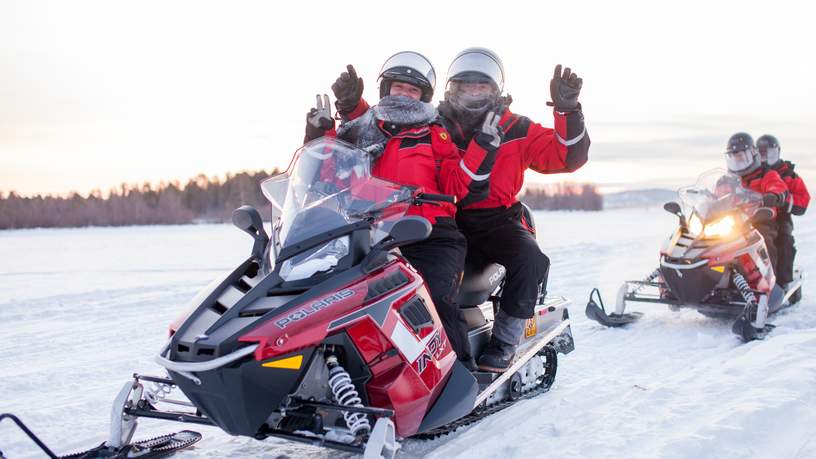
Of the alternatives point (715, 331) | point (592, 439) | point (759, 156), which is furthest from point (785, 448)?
point (759, 156)

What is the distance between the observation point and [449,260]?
12.3ft

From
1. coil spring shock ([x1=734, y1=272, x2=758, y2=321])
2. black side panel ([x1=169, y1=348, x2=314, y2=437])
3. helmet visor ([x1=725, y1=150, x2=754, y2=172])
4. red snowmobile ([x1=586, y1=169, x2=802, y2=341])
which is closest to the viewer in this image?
black side panel ([x1=169, y1=348, x2=314, y2=437])

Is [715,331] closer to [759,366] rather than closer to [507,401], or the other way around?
[759,366]

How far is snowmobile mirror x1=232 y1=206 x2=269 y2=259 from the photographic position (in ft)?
10.9

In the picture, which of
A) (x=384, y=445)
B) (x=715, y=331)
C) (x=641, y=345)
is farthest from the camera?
(x=715, y=331)

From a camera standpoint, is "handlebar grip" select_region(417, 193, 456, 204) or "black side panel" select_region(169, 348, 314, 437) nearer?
"black side panel" select_region(169, 348, 314, 437)

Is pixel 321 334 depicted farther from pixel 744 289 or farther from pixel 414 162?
pixel 744 289

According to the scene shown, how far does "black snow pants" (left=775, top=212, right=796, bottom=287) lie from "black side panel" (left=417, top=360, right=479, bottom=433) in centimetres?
589

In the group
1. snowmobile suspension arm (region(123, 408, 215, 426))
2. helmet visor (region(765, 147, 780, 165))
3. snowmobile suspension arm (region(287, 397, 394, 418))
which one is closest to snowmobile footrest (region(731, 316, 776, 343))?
helmet visor (region(765, 147, 780, 165))

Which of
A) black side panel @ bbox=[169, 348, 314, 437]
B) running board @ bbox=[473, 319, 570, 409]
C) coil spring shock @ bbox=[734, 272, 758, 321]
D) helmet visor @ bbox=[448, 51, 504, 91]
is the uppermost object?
helmet visor @ bbox=[448, 51, 504, 91]

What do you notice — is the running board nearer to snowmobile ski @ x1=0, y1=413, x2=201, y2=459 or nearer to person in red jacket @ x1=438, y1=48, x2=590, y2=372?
person in red jacket @ x1=438, y1=48, x2=590, y2=372

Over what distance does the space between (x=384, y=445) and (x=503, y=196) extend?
208 cm

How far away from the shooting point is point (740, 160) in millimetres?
8195

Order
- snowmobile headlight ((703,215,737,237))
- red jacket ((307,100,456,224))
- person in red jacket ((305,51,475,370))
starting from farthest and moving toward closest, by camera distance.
Result: snowmobile headlight ((703,215,737,237)), red jacket ((307,100,456,224)), person in red jacket ((305,51,475,370))
